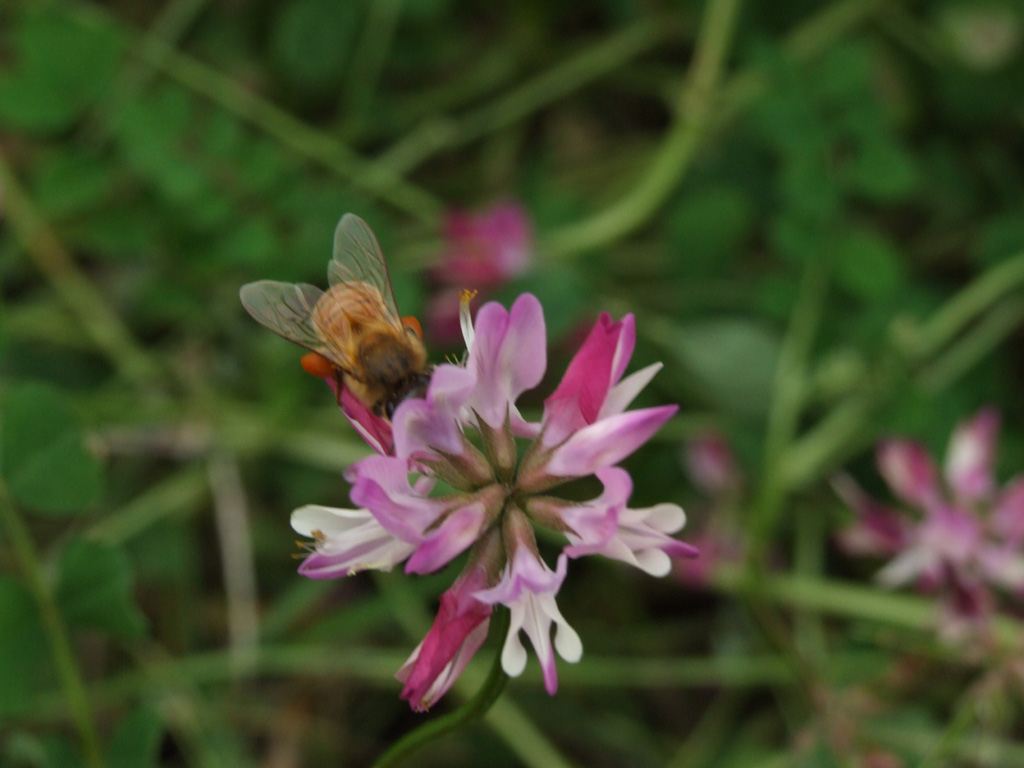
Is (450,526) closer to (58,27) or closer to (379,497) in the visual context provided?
(379,497)

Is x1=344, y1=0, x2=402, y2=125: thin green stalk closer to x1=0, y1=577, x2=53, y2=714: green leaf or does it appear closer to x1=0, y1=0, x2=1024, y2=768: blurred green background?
x1=0, y1=0, x2=1024, y2=768: blurred green background

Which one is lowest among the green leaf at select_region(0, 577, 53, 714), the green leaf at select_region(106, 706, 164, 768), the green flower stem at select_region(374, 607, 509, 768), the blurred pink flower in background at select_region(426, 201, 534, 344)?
the green flower stem at select_region(374, 607, 509, 768)

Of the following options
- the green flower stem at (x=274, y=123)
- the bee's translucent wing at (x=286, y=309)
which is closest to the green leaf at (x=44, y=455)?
the bee's translucent wing at (x=286, y=309)

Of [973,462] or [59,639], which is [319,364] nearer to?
[59,639]

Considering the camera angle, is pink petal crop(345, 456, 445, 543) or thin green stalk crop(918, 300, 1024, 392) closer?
pink petal crop(345, 456, 445, 543)

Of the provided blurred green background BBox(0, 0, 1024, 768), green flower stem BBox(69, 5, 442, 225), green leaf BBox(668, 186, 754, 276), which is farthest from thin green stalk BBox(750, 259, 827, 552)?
green flower stem BBox(69, 5, 442, 225)

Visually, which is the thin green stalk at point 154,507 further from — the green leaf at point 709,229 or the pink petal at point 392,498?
the pink petal at point 392,498

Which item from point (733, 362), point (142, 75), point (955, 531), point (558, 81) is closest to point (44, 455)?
point (142, 75)

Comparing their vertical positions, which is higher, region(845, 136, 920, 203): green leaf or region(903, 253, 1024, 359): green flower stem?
region(845, 136, 920, 203): green leaf

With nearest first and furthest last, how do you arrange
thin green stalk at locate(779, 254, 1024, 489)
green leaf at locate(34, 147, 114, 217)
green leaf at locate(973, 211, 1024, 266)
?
thin green stalk at locate(779, 254, 1024, 489) < green leaf at locate(973, 211, 1024, 266) < green leaf at locate(34, 147, 114, 217)
